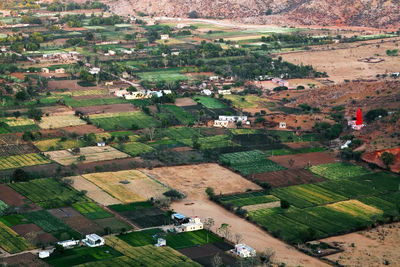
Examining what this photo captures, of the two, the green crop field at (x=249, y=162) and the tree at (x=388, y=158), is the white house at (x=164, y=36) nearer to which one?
the green crop field at (x=249, y=162)

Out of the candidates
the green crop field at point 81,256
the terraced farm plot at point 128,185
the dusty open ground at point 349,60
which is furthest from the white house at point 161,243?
the dusty open ground at point 349,60

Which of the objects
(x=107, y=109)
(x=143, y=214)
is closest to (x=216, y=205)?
(x=143, y=214)

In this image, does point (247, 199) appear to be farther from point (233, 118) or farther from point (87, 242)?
point (233, 118)

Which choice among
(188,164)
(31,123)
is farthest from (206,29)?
(188,164)

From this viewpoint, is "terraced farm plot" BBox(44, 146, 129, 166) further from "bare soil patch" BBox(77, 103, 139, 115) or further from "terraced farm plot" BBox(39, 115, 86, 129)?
"bare soil patch" BBox(77, 103, 139, 115)

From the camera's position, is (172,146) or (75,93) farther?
(75,93)

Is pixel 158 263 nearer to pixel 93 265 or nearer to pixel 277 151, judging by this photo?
pixel 93 265
